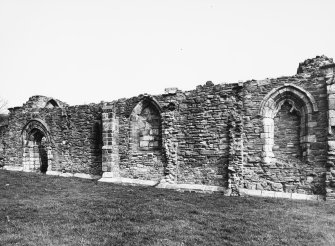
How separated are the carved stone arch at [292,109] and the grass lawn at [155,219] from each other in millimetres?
1975

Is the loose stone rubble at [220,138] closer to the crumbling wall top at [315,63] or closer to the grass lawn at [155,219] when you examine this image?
the crumbling wall top at [315,63]

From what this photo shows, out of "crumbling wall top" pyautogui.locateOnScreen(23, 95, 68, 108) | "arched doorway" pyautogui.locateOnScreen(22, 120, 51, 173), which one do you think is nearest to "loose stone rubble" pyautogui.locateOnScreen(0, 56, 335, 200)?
"arched doorway" pyautogui.locateOnScreen(22, 120, 51, 173)

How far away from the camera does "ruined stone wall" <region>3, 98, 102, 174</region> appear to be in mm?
15117

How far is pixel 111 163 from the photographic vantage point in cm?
1384

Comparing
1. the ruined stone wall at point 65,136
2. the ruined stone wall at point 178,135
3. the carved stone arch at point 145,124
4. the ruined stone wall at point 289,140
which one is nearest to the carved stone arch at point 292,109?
the ruined stone wall at point 289,140

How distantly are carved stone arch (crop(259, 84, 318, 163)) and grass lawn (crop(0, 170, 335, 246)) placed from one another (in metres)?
1.97

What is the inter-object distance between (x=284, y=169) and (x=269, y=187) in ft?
2.69

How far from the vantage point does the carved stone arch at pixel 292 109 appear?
10.2 m

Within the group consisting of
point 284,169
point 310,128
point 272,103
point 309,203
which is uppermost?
point 272,103

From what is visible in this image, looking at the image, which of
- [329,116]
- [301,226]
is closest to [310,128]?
[329,116]

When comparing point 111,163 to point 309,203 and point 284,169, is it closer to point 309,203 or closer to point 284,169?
point 284,169

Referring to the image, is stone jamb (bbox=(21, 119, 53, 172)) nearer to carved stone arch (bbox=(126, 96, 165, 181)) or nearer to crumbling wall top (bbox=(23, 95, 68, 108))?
crumbling wall top (bbox=(23, 95, 68, 108))

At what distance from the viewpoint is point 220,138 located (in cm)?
1150

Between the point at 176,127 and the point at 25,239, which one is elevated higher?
the point at 176,127
